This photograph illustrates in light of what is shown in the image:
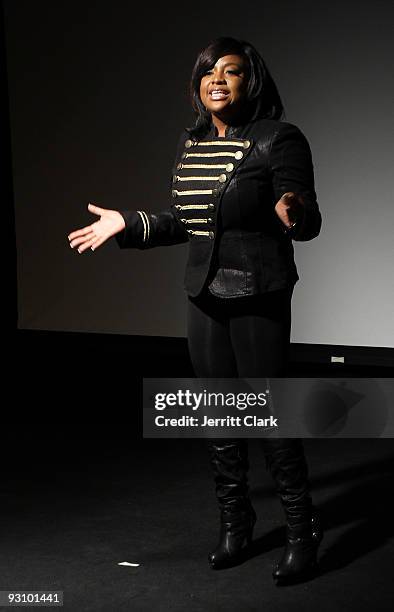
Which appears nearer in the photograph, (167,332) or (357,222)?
(357,222)

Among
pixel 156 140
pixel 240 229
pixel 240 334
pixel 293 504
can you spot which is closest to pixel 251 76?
pixel 240 229

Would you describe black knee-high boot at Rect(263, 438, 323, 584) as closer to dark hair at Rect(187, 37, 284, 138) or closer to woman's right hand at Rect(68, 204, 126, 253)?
woman's right hand at Rect(68, 204, 126, 253)

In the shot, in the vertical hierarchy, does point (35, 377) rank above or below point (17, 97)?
below

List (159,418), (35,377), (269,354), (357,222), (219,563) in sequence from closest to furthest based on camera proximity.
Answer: (269,354) < (219,563) < (159,418) < (357,222) < (35,377)

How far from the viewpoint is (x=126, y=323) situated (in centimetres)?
585

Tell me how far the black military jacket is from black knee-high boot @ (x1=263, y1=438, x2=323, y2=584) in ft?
1.42

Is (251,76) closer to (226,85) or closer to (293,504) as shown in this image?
(226,85)

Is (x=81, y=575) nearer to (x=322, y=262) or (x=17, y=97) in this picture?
(x=322, y=262)

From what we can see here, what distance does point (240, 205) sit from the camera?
2645mm

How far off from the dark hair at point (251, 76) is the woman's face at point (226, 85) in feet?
0.05

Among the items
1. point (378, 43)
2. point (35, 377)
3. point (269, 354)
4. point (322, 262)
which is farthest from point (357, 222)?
point (269, 354)

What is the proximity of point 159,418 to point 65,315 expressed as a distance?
1.26m

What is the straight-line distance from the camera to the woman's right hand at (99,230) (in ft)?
8.69

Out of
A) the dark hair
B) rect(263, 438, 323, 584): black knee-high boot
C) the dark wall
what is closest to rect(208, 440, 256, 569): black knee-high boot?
rect(263, 438, 323, 584): black knee-high boot
